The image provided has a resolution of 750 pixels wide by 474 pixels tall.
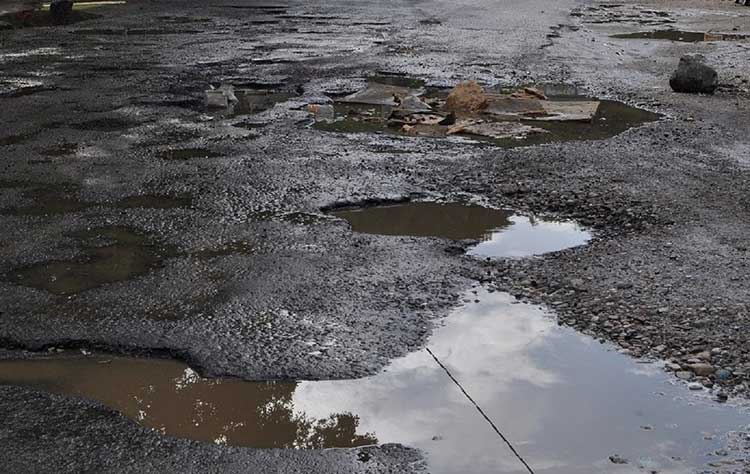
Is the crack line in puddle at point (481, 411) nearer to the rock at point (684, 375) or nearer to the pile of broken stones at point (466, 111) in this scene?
the rock at point (684, 375)

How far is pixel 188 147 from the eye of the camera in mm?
8930

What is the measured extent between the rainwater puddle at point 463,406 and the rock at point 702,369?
16 cm

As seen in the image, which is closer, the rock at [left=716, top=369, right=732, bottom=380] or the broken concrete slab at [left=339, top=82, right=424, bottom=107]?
the rock at [left=716, top=369, right=732, bottom=380]

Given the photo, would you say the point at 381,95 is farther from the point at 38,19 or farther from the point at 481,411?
the point at 38,19

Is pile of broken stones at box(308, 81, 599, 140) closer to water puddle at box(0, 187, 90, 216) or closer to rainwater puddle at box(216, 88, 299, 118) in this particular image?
rainwater puddle at box(216, 88, 299, 118)

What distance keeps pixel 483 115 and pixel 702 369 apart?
6.64 metres

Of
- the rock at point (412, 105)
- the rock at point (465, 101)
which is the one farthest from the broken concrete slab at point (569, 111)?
the rock at point (412, 105)

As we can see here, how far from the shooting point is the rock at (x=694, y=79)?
40.3 ft

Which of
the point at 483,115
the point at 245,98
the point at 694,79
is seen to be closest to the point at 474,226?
the point at 483,115

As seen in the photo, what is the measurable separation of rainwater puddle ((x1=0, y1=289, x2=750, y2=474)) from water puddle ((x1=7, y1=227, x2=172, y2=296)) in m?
1.04

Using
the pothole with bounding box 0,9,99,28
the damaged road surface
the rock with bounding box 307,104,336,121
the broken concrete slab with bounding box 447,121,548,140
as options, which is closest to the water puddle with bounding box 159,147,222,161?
the damaged road surface

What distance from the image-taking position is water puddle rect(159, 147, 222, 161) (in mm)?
8562

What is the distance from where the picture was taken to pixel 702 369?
174 inches

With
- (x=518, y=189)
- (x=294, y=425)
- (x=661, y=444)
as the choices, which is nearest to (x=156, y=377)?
(x=294, y=425)
